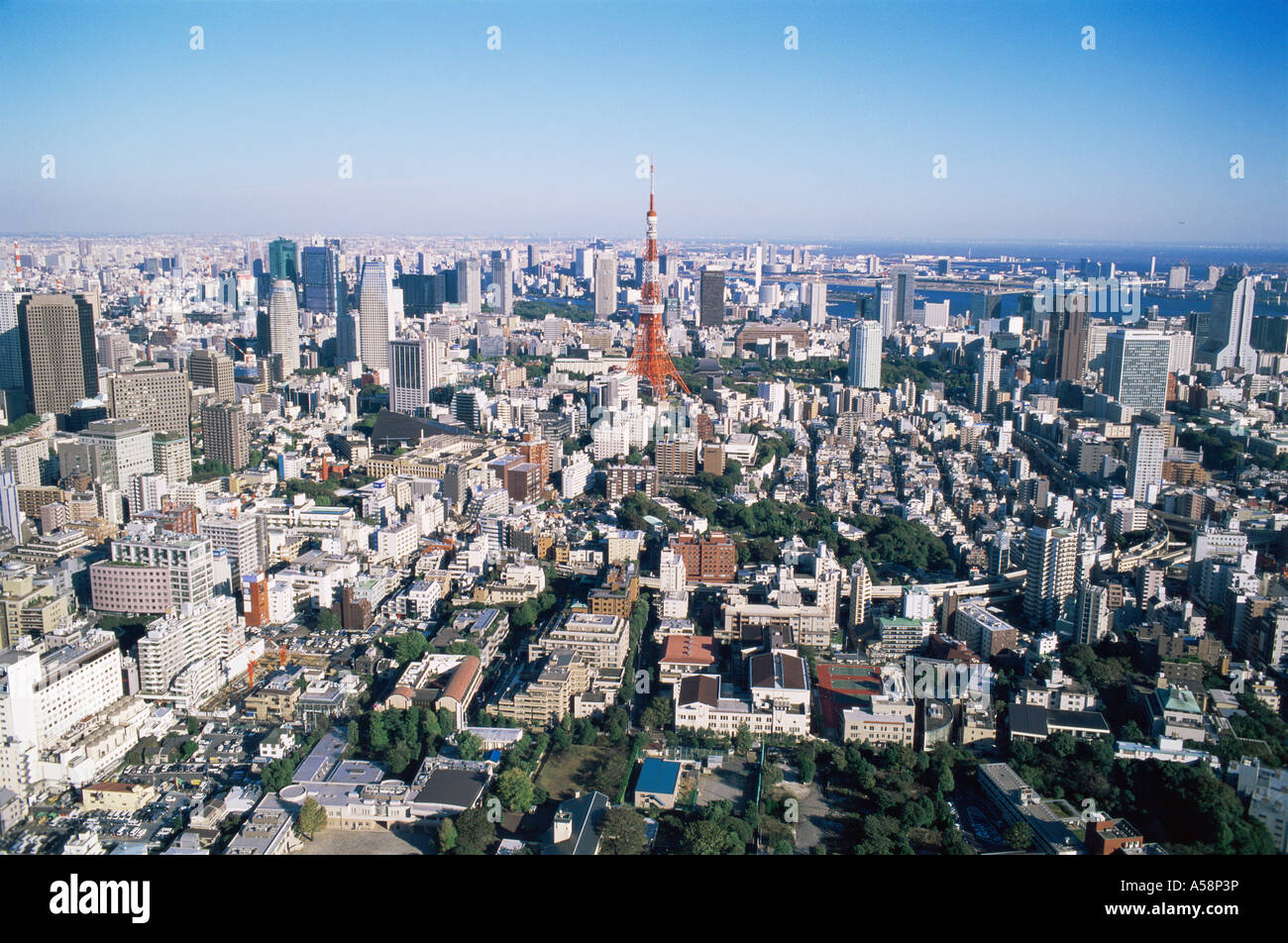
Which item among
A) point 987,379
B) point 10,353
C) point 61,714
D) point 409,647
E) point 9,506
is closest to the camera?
Result: point 61,714

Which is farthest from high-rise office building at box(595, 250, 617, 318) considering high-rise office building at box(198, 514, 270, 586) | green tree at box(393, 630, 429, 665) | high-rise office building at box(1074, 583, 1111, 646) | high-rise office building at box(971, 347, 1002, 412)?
high-rise office building at box(1074, 583, 1111, 646)

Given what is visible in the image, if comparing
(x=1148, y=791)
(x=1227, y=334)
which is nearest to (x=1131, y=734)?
(x=1148, y=791)

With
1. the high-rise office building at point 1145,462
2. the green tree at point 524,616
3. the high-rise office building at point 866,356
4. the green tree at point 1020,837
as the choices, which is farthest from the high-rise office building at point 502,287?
the green tree at point 1020,837

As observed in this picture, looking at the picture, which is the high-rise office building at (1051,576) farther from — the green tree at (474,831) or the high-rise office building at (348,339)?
the high-rise office building at (348,339)

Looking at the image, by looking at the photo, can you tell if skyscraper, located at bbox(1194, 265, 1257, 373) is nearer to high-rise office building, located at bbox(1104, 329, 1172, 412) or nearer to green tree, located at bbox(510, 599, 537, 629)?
high-rise office building, located at bbox(1104, 329, 1172, 412)

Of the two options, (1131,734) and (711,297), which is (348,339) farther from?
(1131,734)

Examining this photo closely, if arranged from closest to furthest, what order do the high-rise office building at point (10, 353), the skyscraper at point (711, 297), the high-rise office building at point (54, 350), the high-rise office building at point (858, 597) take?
the high-rise office building at point (858, 597)
the high-rise office building at point (54, 350)
the high-rise office building at point (10, 353)
the skyscraper at point (711, 297)
